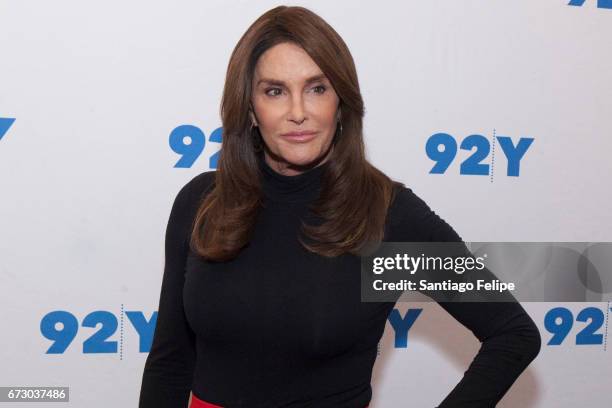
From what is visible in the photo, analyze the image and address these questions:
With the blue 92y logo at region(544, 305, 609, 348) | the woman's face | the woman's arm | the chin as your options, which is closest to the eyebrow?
the woman's face

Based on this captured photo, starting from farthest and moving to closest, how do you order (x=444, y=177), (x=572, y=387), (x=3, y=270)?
1. (x=572, y=387)
2. (x=444, y=177)
3. (x=3, y=270)

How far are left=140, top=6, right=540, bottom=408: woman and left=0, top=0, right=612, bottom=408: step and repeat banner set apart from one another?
50 cm

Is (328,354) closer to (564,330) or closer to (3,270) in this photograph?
(3,270)

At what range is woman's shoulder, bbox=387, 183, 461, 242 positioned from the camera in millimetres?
1320

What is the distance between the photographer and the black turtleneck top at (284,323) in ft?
4.03

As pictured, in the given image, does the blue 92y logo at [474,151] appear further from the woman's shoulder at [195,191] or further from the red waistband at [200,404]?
the red waistband at [200,404]

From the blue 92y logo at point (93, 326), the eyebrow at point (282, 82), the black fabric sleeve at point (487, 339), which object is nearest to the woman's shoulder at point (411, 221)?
the black fabric sleeve at point (487, 339)

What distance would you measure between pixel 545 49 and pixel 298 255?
1.19m

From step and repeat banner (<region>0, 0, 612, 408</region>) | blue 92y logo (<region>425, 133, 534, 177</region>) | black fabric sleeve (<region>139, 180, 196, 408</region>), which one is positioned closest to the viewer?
black fabric sleeve (<region>139, 180, 196, 408</region>)

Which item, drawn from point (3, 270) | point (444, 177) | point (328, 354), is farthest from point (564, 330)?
point (3, 270)

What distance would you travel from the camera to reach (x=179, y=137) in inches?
72.4

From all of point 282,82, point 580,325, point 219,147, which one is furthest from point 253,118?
point 580,325

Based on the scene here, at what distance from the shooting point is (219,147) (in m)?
1.88

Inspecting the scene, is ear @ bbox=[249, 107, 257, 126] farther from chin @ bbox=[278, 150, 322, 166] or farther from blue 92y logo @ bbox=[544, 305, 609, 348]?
blue 92y logo @ bbox=[544, 305, 609, 348]
